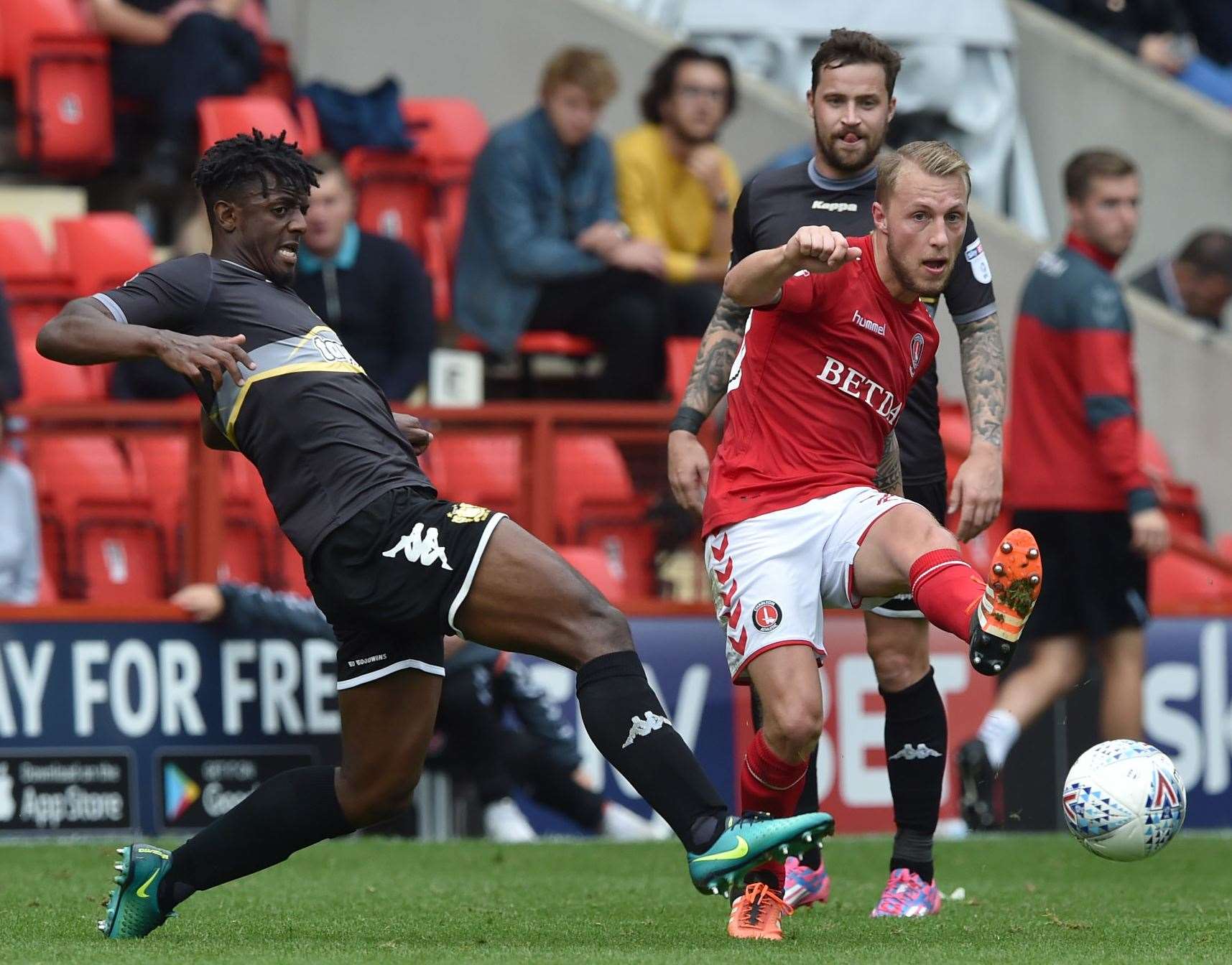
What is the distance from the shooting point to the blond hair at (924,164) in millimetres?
5668

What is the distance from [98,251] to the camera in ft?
34.8

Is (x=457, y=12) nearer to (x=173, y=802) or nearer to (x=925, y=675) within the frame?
(x=173, y=802)

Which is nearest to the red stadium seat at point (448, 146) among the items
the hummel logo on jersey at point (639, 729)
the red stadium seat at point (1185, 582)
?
the red stadium seat at point (1185, 582)

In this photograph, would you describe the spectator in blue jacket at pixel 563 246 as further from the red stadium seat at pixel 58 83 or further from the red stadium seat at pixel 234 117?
the red stadium seat at pixel 58 83

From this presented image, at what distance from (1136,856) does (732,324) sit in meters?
1.87

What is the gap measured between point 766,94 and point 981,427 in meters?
6.37

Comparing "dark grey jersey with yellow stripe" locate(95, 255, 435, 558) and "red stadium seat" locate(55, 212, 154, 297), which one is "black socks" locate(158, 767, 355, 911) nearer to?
"dark grey jersey with yellow stripe" locate(95, 255, 435, 558)

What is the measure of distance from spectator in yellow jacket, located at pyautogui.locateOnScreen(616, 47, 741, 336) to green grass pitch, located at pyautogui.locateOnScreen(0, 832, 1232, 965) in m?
3.06

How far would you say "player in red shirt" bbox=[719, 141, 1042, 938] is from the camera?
18.3ft

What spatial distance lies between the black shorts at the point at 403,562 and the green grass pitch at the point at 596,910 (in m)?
0.79

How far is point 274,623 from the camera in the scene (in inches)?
347

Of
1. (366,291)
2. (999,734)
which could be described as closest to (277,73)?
(366,291)

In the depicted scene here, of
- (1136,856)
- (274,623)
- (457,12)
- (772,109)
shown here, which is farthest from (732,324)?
(457,12)

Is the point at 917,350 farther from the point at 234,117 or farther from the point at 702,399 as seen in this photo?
the point at 234,117
